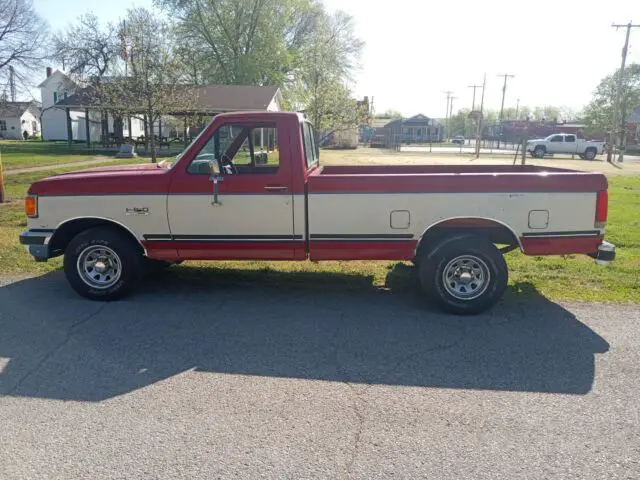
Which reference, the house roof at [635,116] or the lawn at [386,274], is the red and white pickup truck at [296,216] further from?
the house roof at [635,116]

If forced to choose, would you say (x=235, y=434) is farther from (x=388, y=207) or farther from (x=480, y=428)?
(x=388, y=207)

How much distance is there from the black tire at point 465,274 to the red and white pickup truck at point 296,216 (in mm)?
11

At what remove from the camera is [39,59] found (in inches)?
1181

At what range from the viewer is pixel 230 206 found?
569 cm

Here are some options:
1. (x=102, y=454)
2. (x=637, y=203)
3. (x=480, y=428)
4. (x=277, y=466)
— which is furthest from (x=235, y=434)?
(x=637, y=203)

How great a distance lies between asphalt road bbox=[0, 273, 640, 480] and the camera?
3070 mm

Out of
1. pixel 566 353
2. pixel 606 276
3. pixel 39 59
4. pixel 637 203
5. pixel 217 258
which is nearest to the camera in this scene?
pixel 566 353

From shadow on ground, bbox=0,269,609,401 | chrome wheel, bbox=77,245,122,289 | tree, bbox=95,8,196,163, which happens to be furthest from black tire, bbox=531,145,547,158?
chrome wheel, bbox=77,245,122,289

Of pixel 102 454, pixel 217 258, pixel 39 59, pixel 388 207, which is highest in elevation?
pixel 39 59

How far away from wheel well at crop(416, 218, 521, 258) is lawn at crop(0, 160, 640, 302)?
1006 millimetres

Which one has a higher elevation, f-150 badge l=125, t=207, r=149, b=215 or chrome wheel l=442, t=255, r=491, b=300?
f-150 badge l=125, t=207, r=149, b=215

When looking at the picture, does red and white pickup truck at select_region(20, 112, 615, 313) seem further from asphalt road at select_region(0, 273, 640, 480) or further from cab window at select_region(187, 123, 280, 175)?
asphalt road at select_region(0, 273, 640, 480)

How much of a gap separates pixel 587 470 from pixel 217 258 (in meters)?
4.09

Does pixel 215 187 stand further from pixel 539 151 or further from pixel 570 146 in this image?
pixel 570 146
